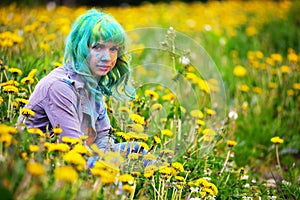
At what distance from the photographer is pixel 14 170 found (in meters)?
1.67

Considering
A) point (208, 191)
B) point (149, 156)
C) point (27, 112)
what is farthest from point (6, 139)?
point (208, 191)

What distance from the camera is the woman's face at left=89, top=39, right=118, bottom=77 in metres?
2.47

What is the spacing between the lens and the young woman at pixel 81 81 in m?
2.43

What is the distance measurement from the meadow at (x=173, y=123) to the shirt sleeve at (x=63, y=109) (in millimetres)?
95

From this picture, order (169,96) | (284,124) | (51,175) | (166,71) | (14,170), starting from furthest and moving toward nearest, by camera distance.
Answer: (284,124)
(166,71)
(169,96)
(51,175)
(14,170)

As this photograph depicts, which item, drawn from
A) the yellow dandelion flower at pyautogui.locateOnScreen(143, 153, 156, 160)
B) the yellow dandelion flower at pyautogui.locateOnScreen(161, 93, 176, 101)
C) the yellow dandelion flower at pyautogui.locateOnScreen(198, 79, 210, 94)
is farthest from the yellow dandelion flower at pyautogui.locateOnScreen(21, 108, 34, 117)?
the yellow dandelion flower at pyautogui.locateOnScreen(198, 79, 210, 94)

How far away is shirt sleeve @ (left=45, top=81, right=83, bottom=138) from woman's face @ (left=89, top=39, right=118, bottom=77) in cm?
17

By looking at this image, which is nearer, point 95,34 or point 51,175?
point 51,175

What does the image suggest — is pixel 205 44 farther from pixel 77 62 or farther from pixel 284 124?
pixel 77 62

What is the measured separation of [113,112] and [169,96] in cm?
50

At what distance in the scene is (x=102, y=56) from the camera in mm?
2475

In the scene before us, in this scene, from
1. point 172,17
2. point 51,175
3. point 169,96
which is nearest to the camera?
point 51,175

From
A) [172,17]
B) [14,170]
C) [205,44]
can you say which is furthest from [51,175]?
[172,17]

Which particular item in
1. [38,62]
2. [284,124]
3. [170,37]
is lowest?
[284,124]
